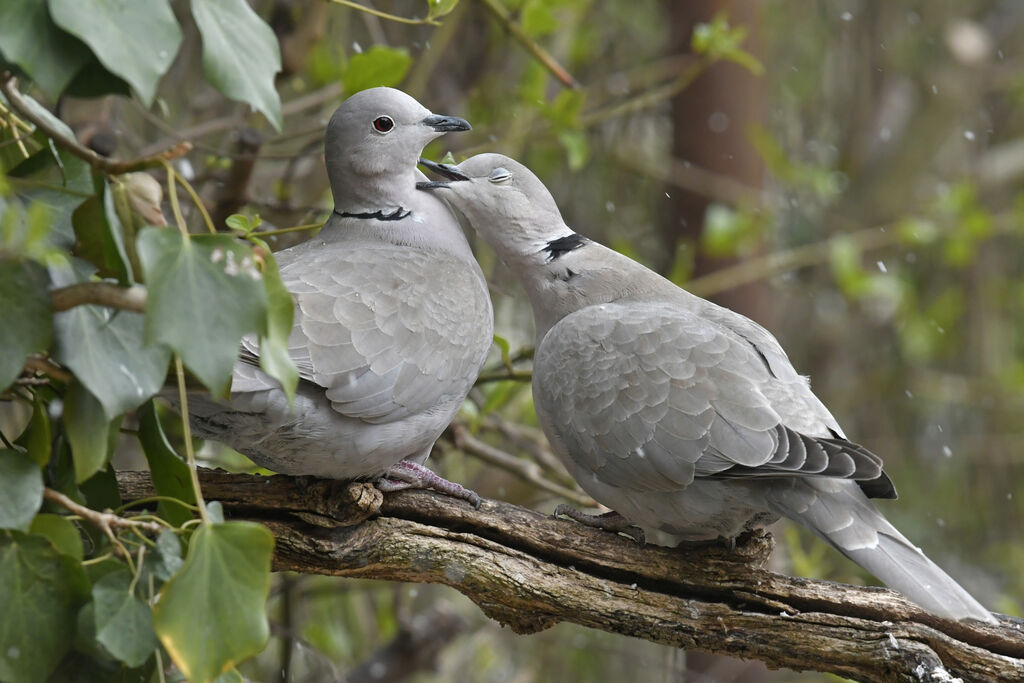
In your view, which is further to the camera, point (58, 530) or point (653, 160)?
point (653, 160)

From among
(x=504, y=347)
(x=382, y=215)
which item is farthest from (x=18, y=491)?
(x=504, y=347)

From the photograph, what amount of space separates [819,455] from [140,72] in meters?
1.44

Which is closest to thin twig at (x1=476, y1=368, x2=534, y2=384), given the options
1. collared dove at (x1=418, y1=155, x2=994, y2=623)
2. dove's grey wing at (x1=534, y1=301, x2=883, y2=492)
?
collared dove at (x1=418, y1=155, x2=994, y2=623)

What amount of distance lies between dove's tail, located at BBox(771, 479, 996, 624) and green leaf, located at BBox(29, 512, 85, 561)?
140 cm

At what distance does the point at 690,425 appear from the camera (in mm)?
2283

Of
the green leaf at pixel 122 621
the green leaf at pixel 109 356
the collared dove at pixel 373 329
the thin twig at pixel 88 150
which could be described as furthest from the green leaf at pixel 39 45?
the collared dove at pixel 373 329

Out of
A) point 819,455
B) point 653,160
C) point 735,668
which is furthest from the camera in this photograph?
point 653,160

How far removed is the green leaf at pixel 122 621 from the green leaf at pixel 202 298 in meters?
0.33

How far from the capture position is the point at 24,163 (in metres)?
1.58

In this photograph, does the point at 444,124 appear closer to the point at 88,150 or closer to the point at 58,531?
the point at 88,150

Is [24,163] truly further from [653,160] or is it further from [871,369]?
[871,369]

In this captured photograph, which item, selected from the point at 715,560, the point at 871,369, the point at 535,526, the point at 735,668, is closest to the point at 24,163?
the point at 535,526

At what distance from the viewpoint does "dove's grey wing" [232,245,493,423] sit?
2.14m

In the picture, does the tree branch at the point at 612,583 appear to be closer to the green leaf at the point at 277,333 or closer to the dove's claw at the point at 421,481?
the dove's claw at the point at 421,481
